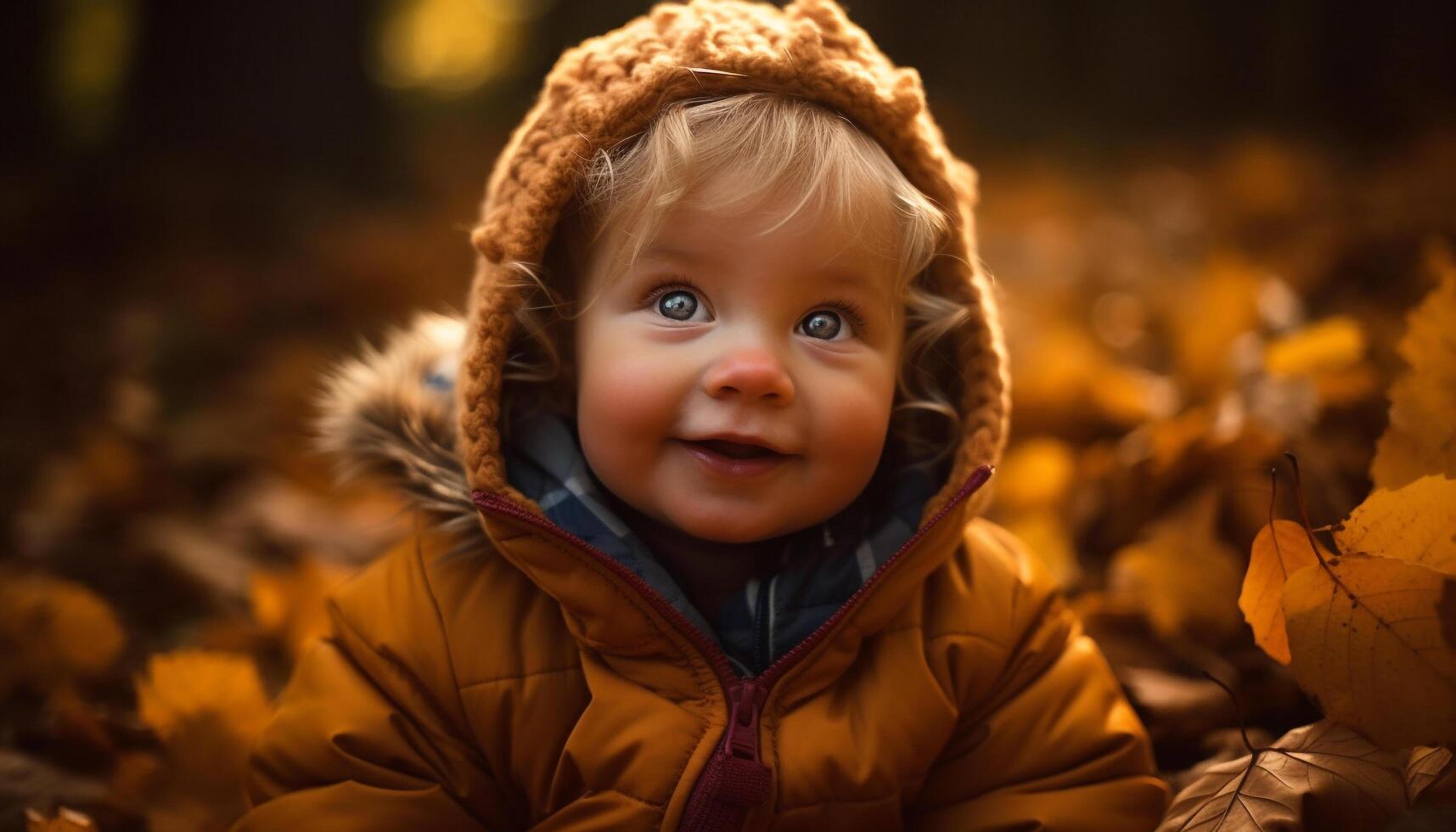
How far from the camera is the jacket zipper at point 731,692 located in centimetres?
132

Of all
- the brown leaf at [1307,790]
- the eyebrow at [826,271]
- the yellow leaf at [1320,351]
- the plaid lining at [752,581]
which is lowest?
the brown leaf at [1307,790]

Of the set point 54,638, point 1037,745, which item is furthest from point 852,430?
point 54,638

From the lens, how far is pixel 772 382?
1313 millimetres

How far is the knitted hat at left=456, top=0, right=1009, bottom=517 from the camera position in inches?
55.6

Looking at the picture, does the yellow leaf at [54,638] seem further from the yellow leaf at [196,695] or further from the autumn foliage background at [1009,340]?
the yellow leaf at [196,695]

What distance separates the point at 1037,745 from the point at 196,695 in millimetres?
1182

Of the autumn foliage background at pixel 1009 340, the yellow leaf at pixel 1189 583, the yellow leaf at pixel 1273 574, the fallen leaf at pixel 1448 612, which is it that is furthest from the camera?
Answer: the yellow leaf at pixel 1189 583

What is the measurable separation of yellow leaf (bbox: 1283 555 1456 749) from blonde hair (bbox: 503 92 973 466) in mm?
541

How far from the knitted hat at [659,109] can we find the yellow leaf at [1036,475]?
71 cm

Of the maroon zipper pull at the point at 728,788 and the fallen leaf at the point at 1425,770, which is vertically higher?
the fallen leaf at the point at 1425,770

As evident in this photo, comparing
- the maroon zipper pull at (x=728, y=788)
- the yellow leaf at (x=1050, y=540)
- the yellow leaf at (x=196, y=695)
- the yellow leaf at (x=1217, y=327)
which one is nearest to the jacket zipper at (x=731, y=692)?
the maroon zipper pull at (x=728, y=788)

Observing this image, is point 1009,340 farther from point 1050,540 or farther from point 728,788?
point 728,788

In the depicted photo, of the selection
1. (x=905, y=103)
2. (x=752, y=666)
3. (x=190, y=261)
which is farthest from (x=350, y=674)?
(x=190, y=261)

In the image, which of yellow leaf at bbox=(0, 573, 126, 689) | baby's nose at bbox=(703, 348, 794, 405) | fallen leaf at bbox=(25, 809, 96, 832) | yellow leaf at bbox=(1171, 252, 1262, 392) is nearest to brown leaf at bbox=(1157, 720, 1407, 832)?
baby's nose at bbox=(703, 348, 794, 405)
